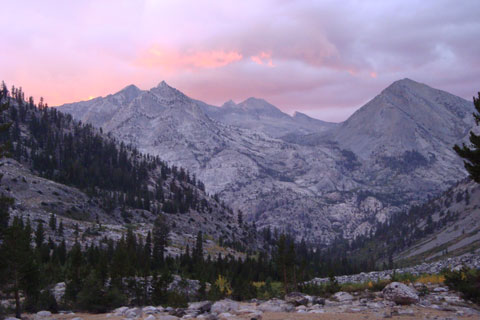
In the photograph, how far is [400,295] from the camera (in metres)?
30.2

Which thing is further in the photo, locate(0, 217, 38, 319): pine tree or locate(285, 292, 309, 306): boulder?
locate(285, 292, 309, 306): boulder

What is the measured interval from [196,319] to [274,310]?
730 cm

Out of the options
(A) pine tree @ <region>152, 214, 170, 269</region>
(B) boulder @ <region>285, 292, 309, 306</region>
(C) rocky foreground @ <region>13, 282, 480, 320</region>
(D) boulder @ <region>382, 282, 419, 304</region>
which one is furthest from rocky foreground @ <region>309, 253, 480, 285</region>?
(D) boulder @ <region>382, 282, 419, 304</region>

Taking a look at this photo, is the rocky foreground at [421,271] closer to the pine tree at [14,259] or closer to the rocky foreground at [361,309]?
the rocky foreground at [361,309]

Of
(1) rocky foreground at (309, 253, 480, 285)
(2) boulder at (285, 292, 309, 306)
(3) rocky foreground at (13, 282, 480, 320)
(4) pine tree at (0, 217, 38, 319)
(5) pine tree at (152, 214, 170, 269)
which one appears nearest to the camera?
(3) rocky foreground at (13, 282, 480, 320)

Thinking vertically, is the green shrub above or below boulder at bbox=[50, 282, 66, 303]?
above

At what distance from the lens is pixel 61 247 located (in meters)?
92.4

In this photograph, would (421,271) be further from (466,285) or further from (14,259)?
(14,259)

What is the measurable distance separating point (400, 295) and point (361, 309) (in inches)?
143

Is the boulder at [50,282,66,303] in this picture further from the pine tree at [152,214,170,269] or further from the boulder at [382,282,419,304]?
the pine tree at [152,214,170,269]

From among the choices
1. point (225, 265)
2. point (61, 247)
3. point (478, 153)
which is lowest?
point (225, 265)

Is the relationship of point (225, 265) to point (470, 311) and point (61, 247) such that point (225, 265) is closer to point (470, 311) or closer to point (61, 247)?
point (61, 247)

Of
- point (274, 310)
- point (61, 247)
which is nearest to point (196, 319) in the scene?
point (274, 310)

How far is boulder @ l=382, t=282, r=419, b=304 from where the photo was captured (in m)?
29.8
